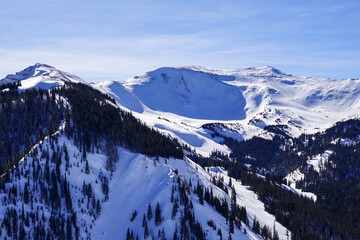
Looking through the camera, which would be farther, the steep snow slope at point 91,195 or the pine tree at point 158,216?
the pine tree at point 158,216

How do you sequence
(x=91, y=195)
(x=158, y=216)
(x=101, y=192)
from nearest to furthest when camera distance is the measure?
1. (x=158, y=216)
2. (x=91, y=195)
3. (x=101, y=192)

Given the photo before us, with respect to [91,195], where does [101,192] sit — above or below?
below

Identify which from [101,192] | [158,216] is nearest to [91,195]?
[101,192]

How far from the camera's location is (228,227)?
125250 millimetres

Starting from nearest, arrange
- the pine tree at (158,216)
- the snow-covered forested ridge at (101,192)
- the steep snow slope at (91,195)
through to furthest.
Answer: the steep snow slope at (91,195) < the snow-covered forested ridge at (101,192) < the pine tree at (158,216)

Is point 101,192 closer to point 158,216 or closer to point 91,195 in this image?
point 91,195

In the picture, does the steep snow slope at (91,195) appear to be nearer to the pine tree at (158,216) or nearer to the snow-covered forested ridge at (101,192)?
the snow-covered forested ridge at (101,192)

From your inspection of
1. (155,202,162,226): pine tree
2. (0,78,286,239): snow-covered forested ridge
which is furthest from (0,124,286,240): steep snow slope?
(155,202,162,226): pine tree

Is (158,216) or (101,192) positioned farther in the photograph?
(101,192)

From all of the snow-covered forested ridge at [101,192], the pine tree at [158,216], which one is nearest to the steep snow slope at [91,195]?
the snow-covered forested ridge at [101,192]

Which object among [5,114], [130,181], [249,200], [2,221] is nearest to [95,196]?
[130,181]

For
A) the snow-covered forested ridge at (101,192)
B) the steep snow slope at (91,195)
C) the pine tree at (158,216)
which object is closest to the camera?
the steep snow slope at (91,195)

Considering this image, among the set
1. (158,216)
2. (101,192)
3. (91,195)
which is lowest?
(158,216)

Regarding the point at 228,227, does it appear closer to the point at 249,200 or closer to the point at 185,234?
the point at 185,234
